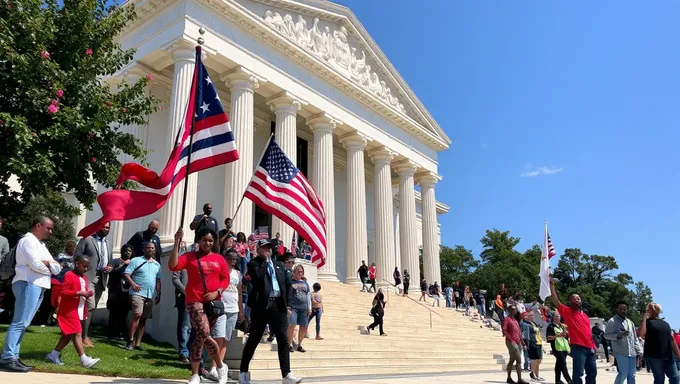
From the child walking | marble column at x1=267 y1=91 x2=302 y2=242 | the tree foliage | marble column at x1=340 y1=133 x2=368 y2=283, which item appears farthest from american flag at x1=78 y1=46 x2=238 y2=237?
the tree foliage

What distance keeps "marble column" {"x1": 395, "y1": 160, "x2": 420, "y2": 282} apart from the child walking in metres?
25.1

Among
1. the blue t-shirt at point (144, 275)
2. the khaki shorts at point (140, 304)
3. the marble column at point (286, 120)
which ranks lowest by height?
the khaki shorts at point (140, 304)

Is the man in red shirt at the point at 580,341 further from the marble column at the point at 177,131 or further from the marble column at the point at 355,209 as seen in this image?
the marble column at the point at 355,209

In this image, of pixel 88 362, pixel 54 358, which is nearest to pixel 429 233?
pixel 88 362

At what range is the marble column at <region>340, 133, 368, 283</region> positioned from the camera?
27812 millimetres

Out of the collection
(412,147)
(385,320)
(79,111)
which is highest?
(412,147)

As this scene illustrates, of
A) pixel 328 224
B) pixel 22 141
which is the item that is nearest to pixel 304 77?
pixel 328 224

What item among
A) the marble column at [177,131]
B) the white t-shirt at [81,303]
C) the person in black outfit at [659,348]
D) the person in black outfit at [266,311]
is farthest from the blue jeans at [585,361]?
the marble column at [177,131]

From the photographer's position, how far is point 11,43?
1045 cm

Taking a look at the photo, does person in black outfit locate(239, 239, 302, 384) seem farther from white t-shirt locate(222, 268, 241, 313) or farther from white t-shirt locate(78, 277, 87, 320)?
white t-shirt locate(78, 277, 87, 320)

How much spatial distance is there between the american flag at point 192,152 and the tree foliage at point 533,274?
2107 inches

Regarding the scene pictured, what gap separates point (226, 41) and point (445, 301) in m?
20.5

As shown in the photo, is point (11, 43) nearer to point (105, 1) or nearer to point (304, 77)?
point (105, 1)

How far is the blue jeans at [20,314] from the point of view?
6.80 meters
